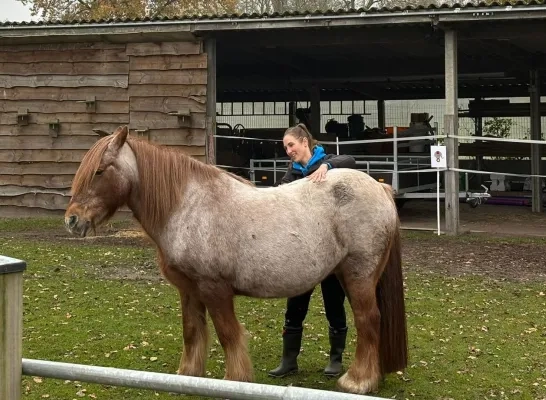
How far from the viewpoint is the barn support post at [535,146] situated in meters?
15.0

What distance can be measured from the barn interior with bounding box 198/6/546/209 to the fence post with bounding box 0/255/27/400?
916 centimetres

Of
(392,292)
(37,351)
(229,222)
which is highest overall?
(229,222)

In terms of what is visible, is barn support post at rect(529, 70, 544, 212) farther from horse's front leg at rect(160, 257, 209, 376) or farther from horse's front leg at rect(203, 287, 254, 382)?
horse's front leg at rect(203, 287, 254, 382)

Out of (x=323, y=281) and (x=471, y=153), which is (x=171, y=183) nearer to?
(x=323, y=281)

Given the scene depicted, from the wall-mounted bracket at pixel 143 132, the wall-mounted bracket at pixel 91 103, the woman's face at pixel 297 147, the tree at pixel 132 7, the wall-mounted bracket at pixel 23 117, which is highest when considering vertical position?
the tree at pixel 132 7

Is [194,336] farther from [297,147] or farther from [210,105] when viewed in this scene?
[210,105]

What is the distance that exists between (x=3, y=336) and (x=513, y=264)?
766 centimetres

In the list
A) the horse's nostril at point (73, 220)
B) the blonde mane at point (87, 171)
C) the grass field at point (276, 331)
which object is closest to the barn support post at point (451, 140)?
the grass field at point (276, 331)

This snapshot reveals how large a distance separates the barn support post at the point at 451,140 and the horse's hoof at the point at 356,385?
23.5 ft

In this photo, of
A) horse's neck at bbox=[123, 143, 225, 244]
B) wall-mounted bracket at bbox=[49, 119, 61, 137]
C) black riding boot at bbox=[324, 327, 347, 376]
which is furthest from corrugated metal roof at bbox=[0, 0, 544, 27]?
horse's neck at bbox=[123, 143, 225, 244]

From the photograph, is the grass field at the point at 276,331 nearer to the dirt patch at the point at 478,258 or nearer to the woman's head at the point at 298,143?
the dirt patch at the point at 478,258

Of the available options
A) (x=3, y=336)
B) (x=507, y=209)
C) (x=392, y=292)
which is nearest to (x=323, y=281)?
(x=392, y=292)

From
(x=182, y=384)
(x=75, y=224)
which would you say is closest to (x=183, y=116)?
(x=75, y=224)

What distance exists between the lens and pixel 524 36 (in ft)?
39.4
